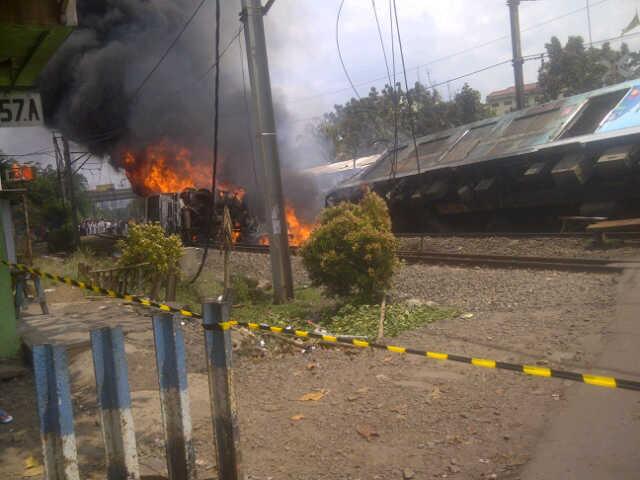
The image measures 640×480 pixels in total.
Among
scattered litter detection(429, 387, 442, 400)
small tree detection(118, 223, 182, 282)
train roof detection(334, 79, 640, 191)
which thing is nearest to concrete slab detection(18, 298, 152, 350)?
small tree detection(118, 223, 182, 282)

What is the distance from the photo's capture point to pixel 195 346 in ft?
19.9

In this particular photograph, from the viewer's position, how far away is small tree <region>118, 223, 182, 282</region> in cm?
943

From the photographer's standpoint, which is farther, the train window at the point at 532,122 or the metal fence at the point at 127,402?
the train window at the point at 532,122

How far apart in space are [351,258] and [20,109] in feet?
13.7

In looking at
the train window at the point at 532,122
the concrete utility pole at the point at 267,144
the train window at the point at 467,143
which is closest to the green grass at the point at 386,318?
the concrete utility pole at the point at 267,144

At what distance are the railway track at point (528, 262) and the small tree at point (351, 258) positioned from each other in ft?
8.66

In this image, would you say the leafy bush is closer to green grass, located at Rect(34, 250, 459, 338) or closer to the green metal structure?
green grass, located at Rect(34, 250, 459, 338)

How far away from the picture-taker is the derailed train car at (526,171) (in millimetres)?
12359

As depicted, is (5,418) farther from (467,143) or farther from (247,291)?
(467,143)

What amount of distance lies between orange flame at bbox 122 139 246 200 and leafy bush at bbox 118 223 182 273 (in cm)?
1467

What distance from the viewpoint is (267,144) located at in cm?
934

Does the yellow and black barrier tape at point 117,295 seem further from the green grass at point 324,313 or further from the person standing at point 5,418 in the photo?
the green grass at point 324,313

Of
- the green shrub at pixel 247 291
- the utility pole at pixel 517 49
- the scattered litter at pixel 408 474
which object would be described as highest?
the utility pole at pixel 517 49

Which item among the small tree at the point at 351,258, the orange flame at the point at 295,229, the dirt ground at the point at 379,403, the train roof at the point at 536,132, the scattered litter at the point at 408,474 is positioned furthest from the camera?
the orange flame at the point at 295,229
